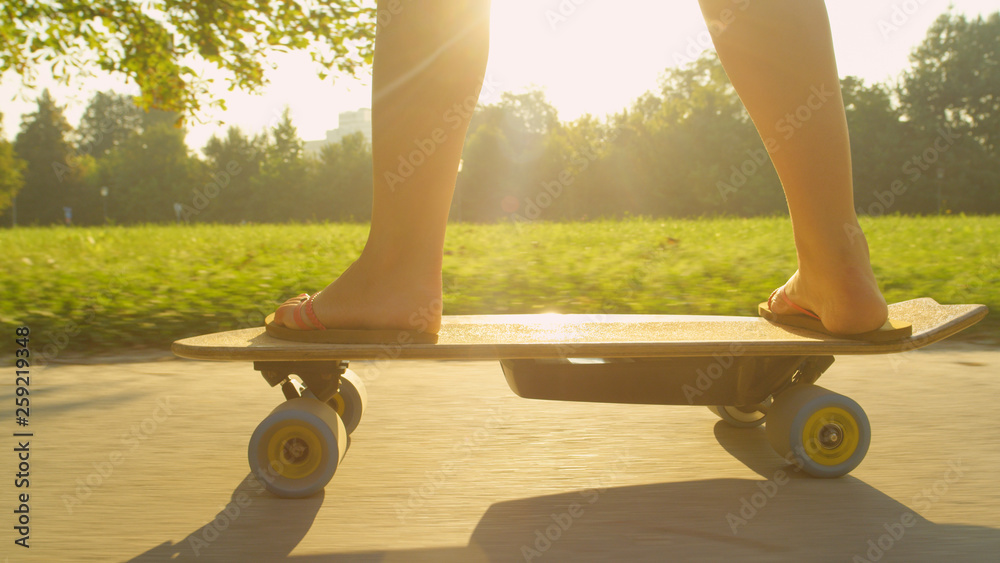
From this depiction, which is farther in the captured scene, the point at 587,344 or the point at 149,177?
the point at 149,177

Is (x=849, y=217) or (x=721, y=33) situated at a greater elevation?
(x=721, y=33)

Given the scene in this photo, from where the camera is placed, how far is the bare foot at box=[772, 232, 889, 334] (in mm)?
1604

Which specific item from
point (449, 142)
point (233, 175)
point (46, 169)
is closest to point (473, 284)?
point (449, 142)

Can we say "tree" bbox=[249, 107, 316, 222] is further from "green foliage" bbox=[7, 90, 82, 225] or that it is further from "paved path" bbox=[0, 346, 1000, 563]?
"paved path" bbox=[0, 346, 1000, 563]

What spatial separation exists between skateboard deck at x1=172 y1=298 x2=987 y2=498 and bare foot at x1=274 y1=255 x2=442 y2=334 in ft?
0.27

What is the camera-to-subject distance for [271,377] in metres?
1.68

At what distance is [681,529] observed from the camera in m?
1.38

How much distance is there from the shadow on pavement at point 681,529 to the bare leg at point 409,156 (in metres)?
0.45

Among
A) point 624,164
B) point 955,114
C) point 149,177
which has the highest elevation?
point 955,114

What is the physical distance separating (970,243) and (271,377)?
7.80m

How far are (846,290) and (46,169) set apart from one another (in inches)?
2873

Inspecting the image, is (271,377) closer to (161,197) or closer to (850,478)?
(850,478)

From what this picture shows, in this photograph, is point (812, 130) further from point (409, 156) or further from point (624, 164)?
point (624, 164)

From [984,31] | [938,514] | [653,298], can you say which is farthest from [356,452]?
[984,31]
